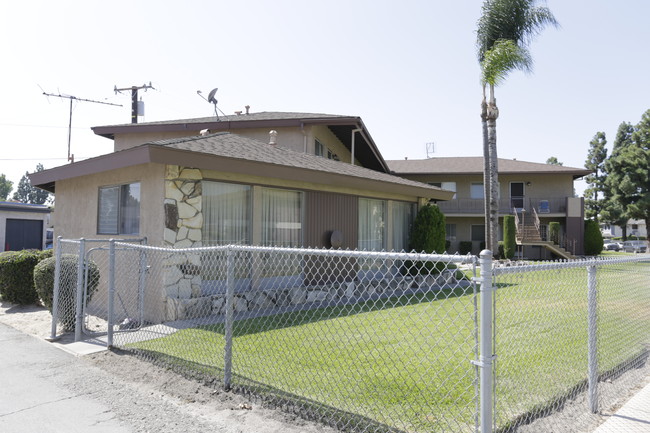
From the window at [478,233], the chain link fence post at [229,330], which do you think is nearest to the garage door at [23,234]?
the chain link fence post at [229,330]

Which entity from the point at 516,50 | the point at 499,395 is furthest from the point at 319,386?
the point at 516,50

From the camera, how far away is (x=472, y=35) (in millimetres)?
21125

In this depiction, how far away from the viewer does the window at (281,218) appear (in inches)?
370

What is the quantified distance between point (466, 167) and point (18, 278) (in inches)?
1072

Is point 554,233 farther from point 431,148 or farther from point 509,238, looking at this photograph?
point 431,148

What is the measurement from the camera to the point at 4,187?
81.8 meters

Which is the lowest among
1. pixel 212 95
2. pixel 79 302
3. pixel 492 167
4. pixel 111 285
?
pixel 79 302

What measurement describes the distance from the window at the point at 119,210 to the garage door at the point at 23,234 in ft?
43.0

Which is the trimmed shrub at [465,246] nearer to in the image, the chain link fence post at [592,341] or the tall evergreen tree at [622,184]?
the tall evergreen tree at [622,184]

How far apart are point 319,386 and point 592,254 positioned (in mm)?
29021

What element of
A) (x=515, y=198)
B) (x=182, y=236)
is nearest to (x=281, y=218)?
(x=182, y=236)

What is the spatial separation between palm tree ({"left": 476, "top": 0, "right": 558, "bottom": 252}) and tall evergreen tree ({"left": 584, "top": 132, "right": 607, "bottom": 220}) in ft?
85.7

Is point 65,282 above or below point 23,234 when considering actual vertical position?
below

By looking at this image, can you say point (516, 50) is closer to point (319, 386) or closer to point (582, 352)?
point (582, 352)
